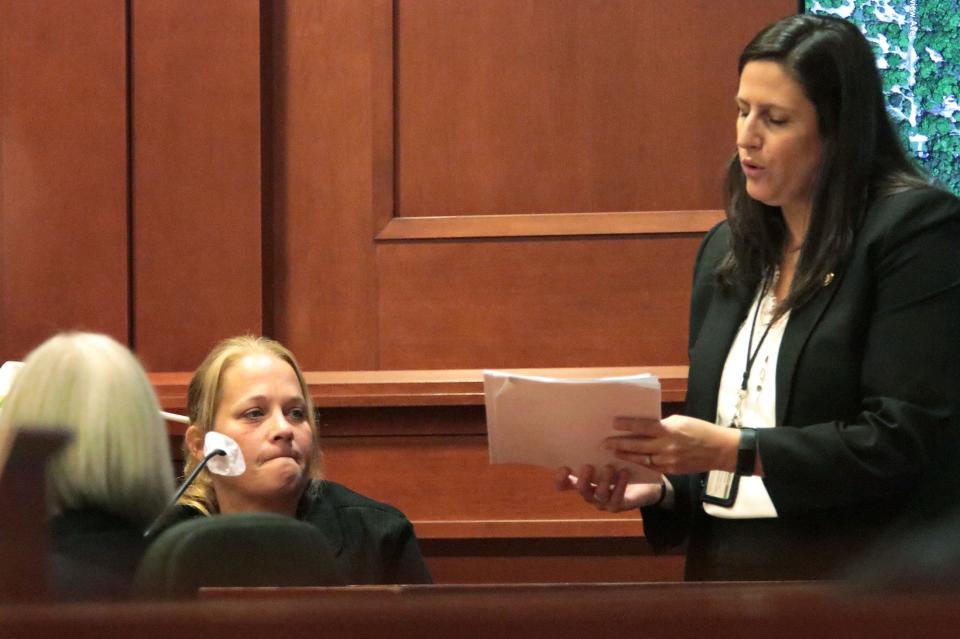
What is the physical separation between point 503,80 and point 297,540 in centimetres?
217

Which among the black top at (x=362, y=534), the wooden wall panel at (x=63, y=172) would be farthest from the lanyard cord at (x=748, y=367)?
the wooden wall panel at (x=63, y=172)

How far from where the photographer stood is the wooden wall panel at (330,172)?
2936 mm

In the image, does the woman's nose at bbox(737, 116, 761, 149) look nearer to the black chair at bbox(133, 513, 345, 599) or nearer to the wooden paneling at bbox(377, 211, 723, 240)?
the wooden paneling at bbox(377, 211, 723, 240)

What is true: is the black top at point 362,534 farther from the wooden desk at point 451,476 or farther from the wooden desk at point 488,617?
the wooden desk at point 451,476

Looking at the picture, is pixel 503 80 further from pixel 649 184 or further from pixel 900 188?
pixel 900 188

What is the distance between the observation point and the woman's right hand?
72.8 inches

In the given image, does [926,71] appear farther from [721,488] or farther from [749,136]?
[721,488]

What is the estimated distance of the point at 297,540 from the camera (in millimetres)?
842

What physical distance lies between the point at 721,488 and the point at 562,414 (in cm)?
29

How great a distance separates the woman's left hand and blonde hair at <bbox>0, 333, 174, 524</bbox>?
0.63 metres

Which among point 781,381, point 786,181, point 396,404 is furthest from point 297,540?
point 396,404

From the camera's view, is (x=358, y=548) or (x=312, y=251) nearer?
(x=358, y=548)

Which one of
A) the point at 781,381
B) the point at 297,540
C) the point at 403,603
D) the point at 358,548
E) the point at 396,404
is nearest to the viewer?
the point at 403,603

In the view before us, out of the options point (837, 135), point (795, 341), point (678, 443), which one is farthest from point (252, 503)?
point (837, 135)
